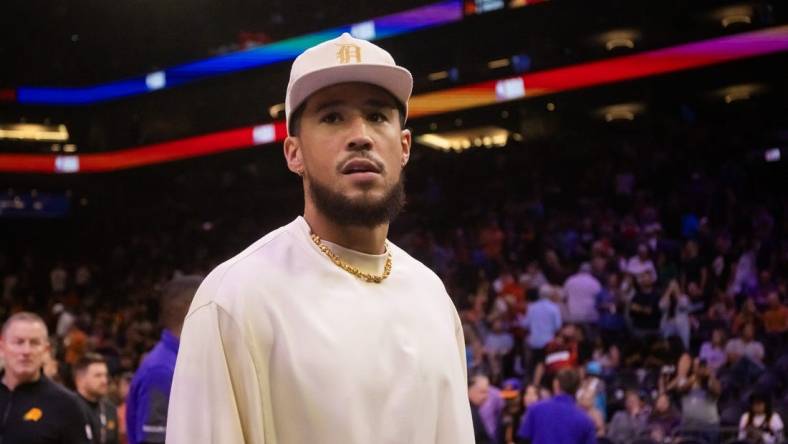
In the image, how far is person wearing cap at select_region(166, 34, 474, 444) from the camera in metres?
2.06

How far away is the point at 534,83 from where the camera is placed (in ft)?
61.3

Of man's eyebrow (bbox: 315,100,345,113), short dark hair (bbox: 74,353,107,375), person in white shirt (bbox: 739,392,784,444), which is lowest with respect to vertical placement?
person in white shirt (bbox: 739,392,784,444)

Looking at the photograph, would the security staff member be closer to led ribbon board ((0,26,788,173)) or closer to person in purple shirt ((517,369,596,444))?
person in purple shirt ((517,369,596,444))

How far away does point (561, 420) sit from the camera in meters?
7.86

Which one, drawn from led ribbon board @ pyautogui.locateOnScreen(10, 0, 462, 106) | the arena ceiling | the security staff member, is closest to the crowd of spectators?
the arena ceiling

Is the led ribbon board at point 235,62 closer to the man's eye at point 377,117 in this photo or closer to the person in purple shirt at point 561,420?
the person in purple shirt at point 561,420

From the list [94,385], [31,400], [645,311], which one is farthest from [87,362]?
[645,311]

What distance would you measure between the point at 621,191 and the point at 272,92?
850 centimetres

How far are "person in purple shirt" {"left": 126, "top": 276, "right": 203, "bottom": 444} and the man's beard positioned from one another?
273 centimetres

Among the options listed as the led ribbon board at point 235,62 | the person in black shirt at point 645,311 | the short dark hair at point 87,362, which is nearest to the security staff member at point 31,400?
the short dark hair at point 87,362

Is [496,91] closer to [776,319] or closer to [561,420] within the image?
[776,319]

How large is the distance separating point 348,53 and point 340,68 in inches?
1.6

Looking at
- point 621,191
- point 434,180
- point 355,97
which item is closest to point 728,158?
point 621,191

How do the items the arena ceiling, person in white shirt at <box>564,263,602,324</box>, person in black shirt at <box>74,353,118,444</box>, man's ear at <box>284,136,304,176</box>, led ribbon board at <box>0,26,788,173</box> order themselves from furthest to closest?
the arena ceiling, led ribbon board at <box>0,26,788,173</box>, person in white shirt at <box>564,263,602,324</box>, person in black shirt at <box>74,353,118,444</box>, man's ear at <box>284,136,304,176</box>
